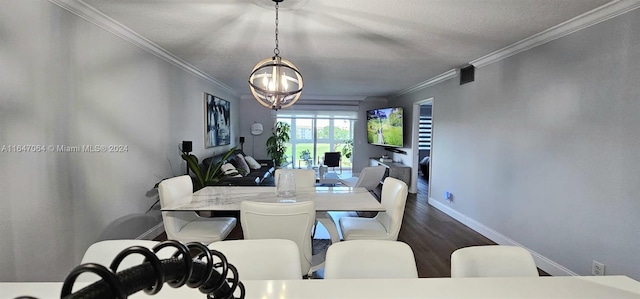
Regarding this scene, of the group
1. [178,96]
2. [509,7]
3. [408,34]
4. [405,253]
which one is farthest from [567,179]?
[178,96]

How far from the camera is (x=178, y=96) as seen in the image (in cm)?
390

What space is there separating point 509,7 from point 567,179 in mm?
1571

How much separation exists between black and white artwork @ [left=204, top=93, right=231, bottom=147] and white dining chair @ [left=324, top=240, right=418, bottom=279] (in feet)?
14.0

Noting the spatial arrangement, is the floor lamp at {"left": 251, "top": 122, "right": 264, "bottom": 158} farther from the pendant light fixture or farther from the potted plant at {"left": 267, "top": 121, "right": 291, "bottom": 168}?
the pendant light fixture

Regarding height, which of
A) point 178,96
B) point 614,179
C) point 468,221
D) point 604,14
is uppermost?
point 604,14

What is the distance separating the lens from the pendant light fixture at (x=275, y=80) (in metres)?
2.22

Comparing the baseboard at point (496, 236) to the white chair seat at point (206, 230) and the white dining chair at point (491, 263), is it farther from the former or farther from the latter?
the white chair seat at point (206, 230)

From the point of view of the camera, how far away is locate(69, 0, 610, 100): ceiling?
7.05ft

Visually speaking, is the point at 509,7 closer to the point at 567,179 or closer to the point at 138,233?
the point at 567,179

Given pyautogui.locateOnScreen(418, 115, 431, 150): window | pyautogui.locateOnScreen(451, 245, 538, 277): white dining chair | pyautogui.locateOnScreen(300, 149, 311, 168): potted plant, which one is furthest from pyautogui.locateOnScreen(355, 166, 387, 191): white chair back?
pyautogui.locateOnScreen(418, 115, 431, 150): window

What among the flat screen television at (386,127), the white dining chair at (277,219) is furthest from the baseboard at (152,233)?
the flat screen television at (386,127)

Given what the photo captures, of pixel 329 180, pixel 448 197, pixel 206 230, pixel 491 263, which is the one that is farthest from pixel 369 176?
pixel 491 263

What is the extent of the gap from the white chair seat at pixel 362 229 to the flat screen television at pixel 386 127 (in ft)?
12.8

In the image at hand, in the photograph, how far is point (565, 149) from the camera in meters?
2.49
